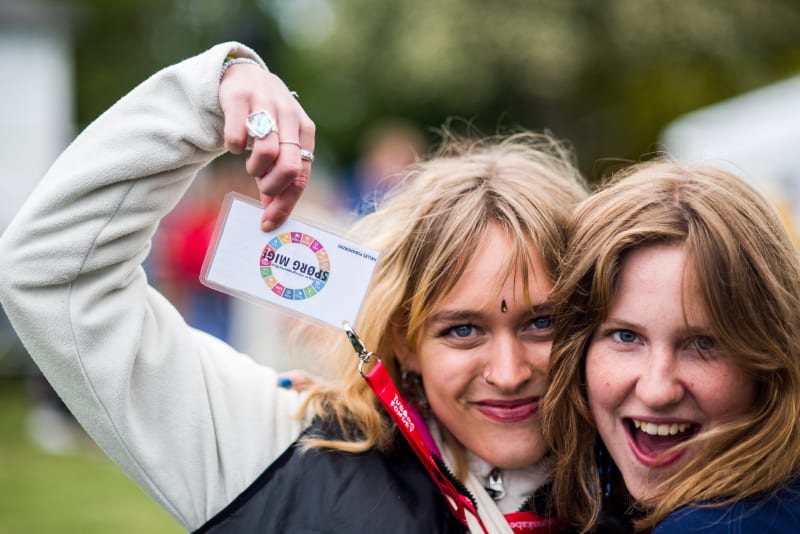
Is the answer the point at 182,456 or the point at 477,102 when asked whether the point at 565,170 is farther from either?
the point at 477,102

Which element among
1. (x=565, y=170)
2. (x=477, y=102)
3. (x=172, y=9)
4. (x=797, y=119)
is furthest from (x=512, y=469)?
(x=172, y=9)

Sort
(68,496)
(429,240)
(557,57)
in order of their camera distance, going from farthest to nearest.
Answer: (557,57)
(68,496)
(429,240)

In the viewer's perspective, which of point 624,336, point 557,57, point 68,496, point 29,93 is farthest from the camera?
point 557,57

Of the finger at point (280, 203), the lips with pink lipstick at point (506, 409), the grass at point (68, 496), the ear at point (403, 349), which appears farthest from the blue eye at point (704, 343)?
the grass at point (68, 496)

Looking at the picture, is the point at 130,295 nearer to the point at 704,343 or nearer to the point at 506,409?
the point at 506,409

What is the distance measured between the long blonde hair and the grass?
135 inches

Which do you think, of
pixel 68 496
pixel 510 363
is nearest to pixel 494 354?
pixel 510 363

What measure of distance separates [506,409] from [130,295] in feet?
2.82

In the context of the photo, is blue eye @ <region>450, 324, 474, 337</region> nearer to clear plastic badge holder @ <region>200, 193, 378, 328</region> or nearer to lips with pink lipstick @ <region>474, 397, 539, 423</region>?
lips with pink lipstick @ <region>474, 397, 539, 423</region>

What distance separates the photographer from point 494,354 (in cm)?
205

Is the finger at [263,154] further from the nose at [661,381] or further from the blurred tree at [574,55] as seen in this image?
the blurred tree at [574,55]

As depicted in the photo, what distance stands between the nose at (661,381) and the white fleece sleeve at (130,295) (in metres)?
0.88

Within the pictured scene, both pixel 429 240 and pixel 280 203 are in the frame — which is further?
pixel 429 240

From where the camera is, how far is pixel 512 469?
2.15 metres
